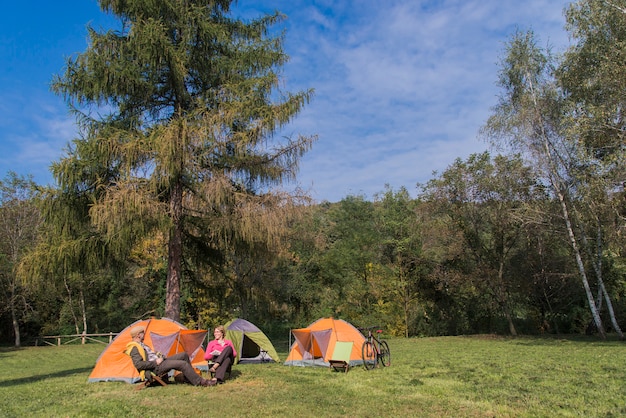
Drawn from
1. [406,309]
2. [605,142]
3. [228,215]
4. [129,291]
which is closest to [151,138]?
[228,215]

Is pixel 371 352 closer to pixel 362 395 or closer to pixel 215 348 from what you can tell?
pixel 362 395

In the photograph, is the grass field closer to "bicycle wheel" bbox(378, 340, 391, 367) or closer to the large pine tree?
"bicycle wheel" bbox(378, 340, 391, 367)

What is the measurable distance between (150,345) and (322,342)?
3.93 metres

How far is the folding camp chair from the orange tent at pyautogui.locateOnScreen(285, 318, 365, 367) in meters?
0.42

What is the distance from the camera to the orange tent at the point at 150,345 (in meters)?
8.12

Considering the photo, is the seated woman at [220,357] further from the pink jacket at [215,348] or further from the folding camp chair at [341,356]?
the folding camp chair at [341,356]

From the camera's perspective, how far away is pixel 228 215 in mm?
10953

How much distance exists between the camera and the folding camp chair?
9273 millimetres

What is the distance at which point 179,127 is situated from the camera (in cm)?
1056

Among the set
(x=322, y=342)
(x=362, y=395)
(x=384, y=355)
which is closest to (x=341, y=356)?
(x=322, y=342)

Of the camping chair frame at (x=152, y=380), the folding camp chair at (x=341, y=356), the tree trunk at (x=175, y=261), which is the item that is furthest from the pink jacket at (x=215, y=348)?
the tree trunk at (x=175, y=261)

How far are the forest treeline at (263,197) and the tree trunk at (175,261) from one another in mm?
57

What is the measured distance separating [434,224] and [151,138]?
55.9ft

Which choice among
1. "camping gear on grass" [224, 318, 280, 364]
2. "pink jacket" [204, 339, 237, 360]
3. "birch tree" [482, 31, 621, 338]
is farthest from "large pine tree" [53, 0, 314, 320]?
"birch tree" [482, 31, 621, 338]
